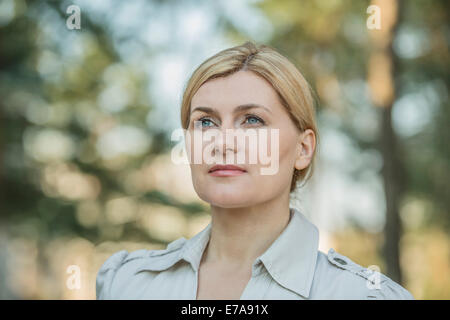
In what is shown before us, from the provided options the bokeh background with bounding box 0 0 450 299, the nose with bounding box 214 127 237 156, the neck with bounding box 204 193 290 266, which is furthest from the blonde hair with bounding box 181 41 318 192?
the bokeh background with bounding box 0 0 450 299

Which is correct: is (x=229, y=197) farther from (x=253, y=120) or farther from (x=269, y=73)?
(x=269, y=73)

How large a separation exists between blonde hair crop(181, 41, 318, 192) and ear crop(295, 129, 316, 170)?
34mm

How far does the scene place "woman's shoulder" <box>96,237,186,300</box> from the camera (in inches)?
93.7

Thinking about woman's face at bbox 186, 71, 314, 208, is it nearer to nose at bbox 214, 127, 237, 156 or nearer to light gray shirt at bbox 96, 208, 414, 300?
nose at bbox 214, 127, 237, 156

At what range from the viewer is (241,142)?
2.09 meters

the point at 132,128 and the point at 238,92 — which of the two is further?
the point at 132,128

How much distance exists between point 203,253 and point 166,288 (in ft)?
0.86

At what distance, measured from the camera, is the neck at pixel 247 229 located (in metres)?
2.20

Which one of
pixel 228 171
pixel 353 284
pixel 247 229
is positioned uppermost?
pixel 228 171

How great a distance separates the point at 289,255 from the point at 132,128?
1101 centimetres

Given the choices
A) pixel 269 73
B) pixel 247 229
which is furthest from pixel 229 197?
pixel 269 73

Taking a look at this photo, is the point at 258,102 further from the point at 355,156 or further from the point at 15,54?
the point at 355,156

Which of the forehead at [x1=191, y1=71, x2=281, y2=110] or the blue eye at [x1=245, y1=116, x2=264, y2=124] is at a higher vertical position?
the forehead at [x1=191, y1=71, x2=281, y2=110]
